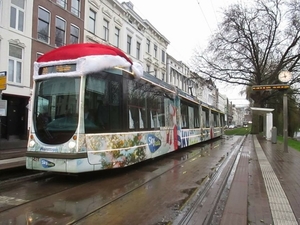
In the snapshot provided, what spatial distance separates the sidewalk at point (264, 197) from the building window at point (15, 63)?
14.1 meters

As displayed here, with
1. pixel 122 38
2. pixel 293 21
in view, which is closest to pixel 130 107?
pixel 122 38

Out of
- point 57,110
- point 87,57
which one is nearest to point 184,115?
point 87,57

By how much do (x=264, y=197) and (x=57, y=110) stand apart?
5.14 m

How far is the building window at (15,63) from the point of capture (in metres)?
17.4

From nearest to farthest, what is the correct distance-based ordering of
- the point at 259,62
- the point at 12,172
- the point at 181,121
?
the point at 12,172, the point at 181,121, the point at 259,62

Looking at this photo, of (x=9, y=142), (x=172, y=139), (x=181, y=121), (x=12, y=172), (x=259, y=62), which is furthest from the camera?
(x=259, y=62)

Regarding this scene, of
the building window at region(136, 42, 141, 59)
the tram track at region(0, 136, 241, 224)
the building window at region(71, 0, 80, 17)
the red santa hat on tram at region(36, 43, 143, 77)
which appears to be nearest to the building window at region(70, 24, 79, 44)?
the building window at region(71, 0, 80, 17)

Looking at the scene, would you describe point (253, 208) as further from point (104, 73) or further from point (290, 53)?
point (290, 53)

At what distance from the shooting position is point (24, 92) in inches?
710

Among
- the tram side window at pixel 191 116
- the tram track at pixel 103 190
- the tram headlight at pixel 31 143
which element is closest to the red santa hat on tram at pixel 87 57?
the tram headlight at pixel 31 143

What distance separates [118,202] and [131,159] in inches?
117

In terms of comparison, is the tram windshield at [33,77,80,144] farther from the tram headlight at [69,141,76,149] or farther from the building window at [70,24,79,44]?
the building window at [70,24,79,44]

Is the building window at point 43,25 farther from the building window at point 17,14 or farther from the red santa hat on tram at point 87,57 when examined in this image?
the red santa hat on tram at point 87,57

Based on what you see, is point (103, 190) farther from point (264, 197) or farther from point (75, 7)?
point (75, 7)
